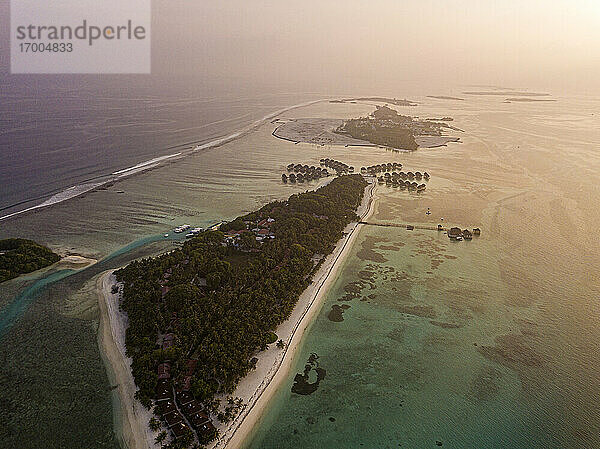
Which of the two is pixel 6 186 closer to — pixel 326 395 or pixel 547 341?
pixel 326 395

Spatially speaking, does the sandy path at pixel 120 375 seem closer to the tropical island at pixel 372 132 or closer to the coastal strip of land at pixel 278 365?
the coastal strip of land at pixel 278 365

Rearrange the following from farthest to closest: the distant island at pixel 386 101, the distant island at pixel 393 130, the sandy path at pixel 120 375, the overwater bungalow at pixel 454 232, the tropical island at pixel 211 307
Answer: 1. the distant island at pixel 386 101
2. the distant island at pixel 393 130
3. the overwater bungalow at pixel 454 232
4. the tropical island at pixel 211 307
5. the sandy path at pixel 120 375

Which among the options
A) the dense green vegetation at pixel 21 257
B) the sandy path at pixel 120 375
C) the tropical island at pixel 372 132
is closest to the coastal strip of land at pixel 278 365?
the sandy path at pixel 120 375

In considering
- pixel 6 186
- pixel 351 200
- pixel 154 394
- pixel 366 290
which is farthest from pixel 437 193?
pixel 6 186

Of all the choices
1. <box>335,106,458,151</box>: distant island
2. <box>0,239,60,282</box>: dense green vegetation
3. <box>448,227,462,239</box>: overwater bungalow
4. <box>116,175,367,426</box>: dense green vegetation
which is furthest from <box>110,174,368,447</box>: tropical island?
<box>335,106,458,151</box>: distant island

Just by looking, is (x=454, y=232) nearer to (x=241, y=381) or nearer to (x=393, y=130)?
(x=241, y=381)

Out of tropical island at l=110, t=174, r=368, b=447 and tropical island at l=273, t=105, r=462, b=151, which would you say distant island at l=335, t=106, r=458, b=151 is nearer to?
tropical island at l=273, t=105, r=462, b=151
